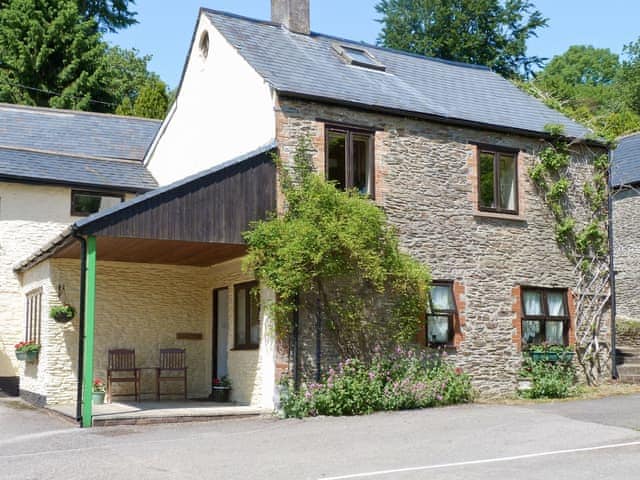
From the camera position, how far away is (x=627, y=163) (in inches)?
1143

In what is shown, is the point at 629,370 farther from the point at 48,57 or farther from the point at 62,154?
the point at 48,57

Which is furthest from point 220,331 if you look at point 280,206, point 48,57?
point 48,57

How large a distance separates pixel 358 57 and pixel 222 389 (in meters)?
8.09

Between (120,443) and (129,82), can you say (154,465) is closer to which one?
(120,443)

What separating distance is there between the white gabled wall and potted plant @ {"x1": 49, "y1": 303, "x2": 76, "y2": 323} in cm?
423

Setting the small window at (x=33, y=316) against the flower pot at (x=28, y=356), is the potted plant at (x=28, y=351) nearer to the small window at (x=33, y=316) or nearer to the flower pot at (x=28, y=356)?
the flower pot at (x=28, y=356)

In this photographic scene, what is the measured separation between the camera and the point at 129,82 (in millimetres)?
45125

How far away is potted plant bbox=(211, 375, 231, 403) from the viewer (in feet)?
54.2

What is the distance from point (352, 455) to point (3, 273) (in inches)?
501

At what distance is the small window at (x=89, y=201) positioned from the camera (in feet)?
69.8

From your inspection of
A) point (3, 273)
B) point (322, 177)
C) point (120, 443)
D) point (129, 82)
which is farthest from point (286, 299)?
point (129, 82)

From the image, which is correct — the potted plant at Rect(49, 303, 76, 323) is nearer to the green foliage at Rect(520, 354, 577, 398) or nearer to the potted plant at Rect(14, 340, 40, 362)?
the potted plant at Rect(14, 340, 40, 362)

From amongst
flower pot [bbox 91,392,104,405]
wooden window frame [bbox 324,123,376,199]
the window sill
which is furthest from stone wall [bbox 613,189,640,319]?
flower pot [bbox 91,392,104,405]

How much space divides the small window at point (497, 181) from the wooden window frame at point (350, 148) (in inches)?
105
